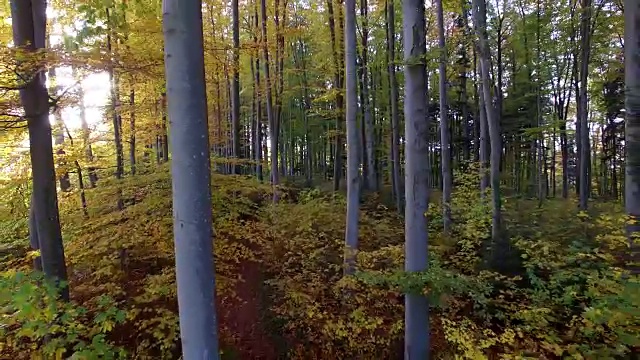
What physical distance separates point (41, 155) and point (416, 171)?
4328mm

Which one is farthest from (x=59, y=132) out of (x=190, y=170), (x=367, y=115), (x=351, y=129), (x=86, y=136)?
(x=367, y=115)

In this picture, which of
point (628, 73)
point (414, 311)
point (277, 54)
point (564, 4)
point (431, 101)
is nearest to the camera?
point (628, 73)

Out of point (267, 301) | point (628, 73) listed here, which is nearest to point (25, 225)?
point (267, 301)

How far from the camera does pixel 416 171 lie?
3.97m

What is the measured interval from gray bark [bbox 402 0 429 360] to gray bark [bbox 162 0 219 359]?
2.63 meters

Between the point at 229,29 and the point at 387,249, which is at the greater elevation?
the point at 229,29

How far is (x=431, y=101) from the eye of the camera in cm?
2109

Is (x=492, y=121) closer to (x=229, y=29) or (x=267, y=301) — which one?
→ (x=267, y=301)

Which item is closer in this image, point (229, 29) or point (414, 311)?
point (414, 311)

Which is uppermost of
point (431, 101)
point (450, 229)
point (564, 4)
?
point (564, 4)

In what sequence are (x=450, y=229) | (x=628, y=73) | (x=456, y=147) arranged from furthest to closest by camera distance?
1. (x=456, y=147)
2. (x=450, y=229)
3. (x=628, y=73)

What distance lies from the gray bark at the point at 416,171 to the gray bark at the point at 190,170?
104 inches

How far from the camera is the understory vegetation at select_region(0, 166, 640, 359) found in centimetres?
392

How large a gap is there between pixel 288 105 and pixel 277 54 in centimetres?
1097
